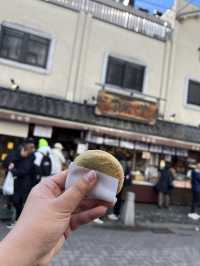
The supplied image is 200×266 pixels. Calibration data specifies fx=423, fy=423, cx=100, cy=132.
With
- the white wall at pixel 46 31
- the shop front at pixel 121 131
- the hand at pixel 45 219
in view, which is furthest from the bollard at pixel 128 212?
the hand at pixel 45 219

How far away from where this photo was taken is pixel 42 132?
517 inches

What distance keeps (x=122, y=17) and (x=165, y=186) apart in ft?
20.5

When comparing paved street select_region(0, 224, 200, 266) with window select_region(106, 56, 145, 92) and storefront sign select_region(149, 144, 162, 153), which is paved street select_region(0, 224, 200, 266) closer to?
storefront sign select_region(149, 144, 162, 153)

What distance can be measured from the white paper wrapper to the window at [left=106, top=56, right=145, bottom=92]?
13315mm

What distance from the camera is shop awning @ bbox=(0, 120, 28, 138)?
12664 millimetres

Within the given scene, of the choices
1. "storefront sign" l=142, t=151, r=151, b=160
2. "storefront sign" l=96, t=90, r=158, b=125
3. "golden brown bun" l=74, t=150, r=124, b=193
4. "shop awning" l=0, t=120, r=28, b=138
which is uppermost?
"storefront sign" l=96, t=90, r=158, b=125

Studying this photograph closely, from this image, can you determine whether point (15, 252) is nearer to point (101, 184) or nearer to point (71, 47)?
point (101, 184)

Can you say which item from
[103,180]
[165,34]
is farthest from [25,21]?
[103,180]

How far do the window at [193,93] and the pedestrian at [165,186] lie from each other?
3504 mm

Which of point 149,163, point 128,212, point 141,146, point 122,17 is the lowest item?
point 128,212

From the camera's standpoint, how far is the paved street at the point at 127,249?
24.0 feet

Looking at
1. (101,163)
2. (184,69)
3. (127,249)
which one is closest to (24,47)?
(184,69)

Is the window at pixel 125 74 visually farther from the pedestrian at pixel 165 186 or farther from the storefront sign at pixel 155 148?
the pedestrian at pixel 165 186

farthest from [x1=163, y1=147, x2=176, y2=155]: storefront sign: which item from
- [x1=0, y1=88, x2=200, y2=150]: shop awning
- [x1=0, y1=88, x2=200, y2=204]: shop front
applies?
[x1=0, y1=88, x2=200, y2=150]: shop awning
